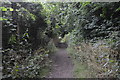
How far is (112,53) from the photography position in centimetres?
341

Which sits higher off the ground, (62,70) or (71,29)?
(71,29)

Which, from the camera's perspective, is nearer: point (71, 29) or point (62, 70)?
point (62, 70)

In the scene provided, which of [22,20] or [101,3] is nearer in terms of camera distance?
[101,3]

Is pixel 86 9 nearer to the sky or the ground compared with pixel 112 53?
nearer to the sky

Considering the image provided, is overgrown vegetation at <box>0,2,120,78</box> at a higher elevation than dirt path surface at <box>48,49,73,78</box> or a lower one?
higher

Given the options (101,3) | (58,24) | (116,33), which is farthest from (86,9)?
(58,24)

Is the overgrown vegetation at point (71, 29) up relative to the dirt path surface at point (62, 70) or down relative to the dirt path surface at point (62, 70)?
up

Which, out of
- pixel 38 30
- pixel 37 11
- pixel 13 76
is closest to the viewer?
pixel 13 76

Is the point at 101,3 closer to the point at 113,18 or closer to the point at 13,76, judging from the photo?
the point at 113,18

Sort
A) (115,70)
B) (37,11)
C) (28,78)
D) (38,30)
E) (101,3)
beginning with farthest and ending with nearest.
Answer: (38,30) → (37,11) → (101,3) → (28,78) → (115,70)

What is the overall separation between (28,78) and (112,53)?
2905 millimetres

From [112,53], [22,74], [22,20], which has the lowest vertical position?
[22,74]

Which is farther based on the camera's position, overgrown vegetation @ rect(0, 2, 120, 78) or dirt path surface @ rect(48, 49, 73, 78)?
dirt path surface @ rect(48, 49, 73, 78)

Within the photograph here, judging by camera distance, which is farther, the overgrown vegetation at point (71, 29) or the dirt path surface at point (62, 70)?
the dirt path surface at point (62, 70)
